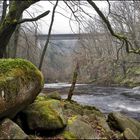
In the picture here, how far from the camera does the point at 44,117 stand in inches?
288

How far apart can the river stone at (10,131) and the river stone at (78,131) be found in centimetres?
117

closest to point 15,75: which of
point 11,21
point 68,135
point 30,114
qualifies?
point 30,114

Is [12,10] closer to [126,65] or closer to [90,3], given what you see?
[90,3]

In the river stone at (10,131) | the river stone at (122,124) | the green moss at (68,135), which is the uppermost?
the river stone at (10,131)

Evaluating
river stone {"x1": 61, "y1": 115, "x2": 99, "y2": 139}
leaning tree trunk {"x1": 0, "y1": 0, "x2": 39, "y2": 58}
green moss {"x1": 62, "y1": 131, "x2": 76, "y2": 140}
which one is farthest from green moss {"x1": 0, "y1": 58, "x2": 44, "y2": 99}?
leaning tree trunk {"x1": 0, "y1": 0, "x2": 39, "y2": 58}

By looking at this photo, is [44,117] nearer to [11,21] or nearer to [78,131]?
[78,131]

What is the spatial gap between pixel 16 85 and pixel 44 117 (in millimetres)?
1038

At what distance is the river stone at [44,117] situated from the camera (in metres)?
7.19

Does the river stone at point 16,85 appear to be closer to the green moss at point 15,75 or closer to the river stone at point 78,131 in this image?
the green moss at point 15,75

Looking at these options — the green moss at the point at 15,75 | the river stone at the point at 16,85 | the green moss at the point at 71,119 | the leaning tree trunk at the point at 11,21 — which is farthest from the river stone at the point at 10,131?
the leaning tree trunk at the point at 11,21

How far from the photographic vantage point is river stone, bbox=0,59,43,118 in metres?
6.76

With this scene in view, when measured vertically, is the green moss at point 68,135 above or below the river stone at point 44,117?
below

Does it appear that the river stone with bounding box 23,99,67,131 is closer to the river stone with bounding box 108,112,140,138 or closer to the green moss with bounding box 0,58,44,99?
the green moss with bounding box 0,58,44,99

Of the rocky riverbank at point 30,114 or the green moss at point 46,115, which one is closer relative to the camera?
the rocky riverbank at point 30,114
